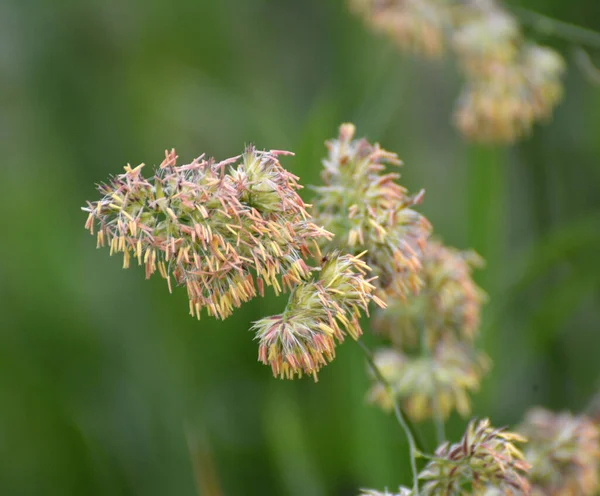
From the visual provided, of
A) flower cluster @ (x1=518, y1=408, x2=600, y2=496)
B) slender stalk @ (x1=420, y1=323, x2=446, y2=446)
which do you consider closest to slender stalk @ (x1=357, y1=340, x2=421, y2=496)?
slender stalk @ (x1=420, y1=323, x2=446, y2=446)

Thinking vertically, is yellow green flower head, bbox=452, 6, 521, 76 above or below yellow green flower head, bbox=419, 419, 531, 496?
above

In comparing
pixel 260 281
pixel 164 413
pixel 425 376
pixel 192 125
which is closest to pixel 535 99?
pixel 425 376

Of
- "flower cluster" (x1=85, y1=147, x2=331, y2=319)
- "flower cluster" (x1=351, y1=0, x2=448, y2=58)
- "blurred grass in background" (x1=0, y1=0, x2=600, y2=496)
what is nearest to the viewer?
"flower cluster" (x1=85, y1=147, x2=331, y2=319)

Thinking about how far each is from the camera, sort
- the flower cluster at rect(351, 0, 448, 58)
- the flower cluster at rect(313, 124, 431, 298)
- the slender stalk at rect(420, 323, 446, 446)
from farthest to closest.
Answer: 1. the flower cluster at rect(351, 0, 448, 58)
2. the slender stalk at rect(420, 323, 446, 446)
3. the flower cluster at rect(313, 124, 431, 298)

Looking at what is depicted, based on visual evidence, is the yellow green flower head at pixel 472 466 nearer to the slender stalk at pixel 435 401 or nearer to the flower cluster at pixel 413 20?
the slender stalk at pixel 435 401

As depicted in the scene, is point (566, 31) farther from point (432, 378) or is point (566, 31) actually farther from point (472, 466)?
point (472, 466)

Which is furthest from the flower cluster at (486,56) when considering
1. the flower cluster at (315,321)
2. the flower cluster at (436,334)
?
the flower cluster at (315,321)

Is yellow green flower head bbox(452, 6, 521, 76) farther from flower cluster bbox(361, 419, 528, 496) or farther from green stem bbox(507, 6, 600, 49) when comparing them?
flower cluster bbox(361, 419, 528, 496)
